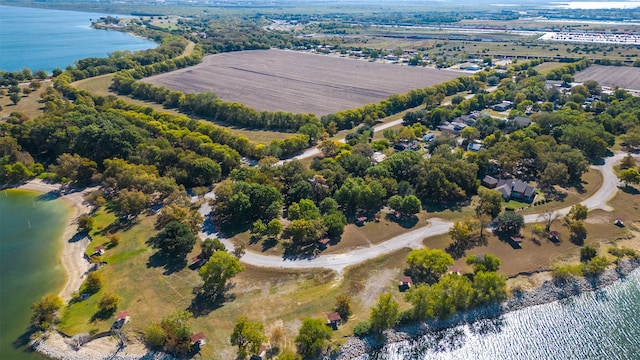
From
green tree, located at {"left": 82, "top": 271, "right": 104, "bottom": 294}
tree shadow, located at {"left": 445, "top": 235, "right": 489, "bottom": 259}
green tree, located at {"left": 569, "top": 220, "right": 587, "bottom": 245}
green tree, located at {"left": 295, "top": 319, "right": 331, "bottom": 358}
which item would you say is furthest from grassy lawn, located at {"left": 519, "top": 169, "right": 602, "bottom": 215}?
green tree, located at {"left": 82, "top": 271, "right": 104, "bottom": 294}

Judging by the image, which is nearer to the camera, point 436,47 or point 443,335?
point 443,335

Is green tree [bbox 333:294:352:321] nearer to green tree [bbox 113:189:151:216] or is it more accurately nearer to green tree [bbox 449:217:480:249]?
green tree [bbox 449:217:480:249]

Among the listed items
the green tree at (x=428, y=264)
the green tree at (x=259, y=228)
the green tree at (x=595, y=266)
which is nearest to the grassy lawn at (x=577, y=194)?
the green tree at (x=595, y=266)

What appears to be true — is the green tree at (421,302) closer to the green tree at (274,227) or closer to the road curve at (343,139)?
the green tree at (274,227)

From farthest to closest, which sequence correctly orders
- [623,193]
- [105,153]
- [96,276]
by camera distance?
[105,153] < [623,193] < [96,276]

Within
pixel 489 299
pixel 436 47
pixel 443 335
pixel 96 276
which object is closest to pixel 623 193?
A: pixel 489 299

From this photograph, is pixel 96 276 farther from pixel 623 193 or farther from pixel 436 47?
pixel 436 47
